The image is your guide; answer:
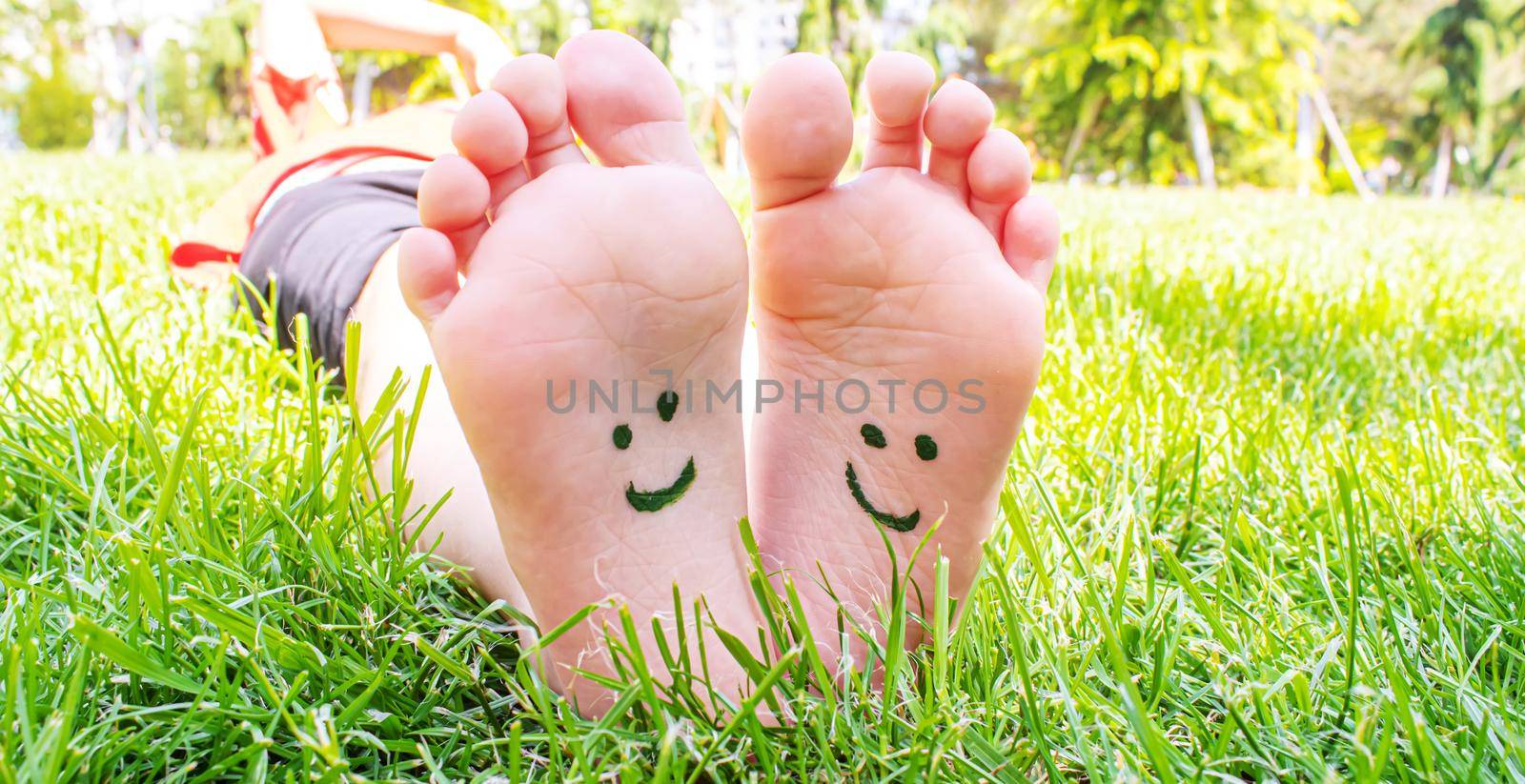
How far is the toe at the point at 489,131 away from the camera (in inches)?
25.8

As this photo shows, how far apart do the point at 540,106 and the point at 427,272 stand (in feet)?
0.51

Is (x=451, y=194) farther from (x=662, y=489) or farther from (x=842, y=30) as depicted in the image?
(x=842, y=30)

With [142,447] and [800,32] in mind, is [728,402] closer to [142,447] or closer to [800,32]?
[142,447]

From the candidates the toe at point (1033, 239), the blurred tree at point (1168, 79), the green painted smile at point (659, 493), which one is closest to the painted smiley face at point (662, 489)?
the green painted smile at point (659, 493)

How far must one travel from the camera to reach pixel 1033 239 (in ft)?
2.40

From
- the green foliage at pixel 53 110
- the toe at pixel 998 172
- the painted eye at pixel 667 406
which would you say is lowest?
the green foliage at pixel 53 110

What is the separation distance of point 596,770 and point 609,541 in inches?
6.6

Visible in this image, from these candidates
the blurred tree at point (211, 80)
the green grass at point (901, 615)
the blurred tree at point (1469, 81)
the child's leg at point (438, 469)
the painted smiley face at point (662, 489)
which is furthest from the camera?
the blurred tree at point (211, 80)

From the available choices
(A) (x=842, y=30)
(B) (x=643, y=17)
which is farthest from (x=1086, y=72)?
(B) (x=643, y=17)

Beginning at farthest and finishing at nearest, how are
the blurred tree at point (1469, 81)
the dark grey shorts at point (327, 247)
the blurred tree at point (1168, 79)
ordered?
the blurred tree at point (1469, 81) < the blurred tree at point (1168, 79) < the dark grey shorts at point (327, 247)

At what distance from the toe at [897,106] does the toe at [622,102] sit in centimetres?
16

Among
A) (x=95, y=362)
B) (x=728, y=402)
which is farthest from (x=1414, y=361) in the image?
(x=95, y=362)

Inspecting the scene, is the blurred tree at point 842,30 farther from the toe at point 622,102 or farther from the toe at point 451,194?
the toe at point 451,194

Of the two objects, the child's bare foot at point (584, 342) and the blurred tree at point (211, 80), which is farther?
the blurred tree at point (211, 80)
